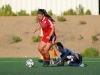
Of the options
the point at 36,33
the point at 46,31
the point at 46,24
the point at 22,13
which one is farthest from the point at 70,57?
the point at 22,13

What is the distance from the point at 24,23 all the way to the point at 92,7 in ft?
19.2

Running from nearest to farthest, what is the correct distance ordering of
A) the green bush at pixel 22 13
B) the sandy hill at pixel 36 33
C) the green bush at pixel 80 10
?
the sandy hill at pixel 36 33
the green bush at pixel 22 13
the green bush at pixel 80 10

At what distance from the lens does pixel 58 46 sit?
17.5 meters

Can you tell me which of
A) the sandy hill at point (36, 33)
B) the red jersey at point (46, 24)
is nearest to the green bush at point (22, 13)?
the sandy hill at point (36, 33)

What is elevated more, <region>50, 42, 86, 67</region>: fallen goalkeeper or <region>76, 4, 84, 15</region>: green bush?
<region>76, 4, 84, 15</region>: green bush

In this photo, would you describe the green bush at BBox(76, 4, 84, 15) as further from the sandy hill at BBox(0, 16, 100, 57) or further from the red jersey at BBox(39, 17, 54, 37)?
the red jersey at BBox(39, 17, 54, 37)

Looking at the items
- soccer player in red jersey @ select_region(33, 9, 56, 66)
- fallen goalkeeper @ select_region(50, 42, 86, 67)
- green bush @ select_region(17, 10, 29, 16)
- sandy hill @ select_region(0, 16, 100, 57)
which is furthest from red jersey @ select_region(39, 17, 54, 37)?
green bush @ select_region(17, 10, 29, 16)

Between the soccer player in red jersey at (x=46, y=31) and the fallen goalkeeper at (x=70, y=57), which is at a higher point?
the soccer player in red jersey at (x=46, y=31)

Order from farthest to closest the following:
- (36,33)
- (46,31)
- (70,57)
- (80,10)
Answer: (80,10)
(36,33)
(46,31)
(70,57)

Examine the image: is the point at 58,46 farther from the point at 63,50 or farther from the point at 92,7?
the point at 92,7

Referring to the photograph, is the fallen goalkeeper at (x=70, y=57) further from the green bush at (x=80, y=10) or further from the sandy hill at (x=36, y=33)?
the green bush at (x=80, y=10)

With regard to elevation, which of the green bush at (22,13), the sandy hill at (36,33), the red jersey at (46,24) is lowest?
the sandy hill at (36,33)

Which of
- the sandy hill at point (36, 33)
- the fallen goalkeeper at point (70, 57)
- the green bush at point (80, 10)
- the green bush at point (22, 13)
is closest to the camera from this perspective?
the fallen goalkeeper at point (70, 57)

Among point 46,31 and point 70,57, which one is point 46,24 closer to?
point 46,31
